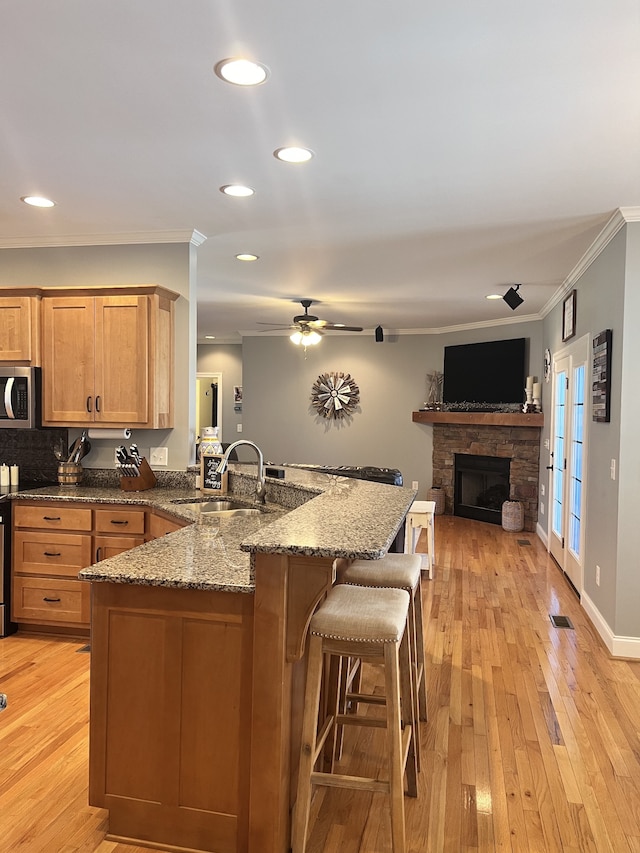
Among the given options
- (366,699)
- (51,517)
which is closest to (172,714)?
(366,699)

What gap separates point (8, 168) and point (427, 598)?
394cm

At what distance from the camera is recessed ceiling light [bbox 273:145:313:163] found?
2949 millimetres

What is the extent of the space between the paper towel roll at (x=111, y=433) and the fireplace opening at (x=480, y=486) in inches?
217

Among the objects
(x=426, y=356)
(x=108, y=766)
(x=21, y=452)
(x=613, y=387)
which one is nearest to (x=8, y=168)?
(x=21, y=452)

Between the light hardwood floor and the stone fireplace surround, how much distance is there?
3691 millimetres

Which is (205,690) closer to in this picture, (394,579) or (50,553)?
(394,579)

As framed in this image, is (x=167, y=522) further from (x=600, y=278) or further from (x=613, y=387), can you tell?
(x=600, y=278)

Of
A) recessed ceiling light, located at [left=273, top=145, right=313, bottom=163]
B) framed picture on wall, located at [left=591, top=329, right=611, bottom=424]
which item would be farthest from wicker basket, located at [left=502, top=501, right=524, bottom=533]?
recessed ceiling light, located at [left=273, top=145, right=313, bottom=163]

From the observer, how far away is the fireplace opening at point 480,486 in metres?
8.65

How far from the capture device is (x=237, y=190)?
3.53 meters

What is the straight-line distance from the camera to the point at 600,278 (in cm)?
444

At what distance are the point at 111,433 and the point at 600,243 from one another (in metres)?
3.51

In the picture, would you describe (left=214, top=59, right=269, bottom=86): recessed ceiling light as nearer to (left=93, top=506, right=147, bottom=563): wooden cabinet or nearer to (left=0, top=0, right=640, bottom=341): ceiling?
(left=0, top=0, right=640, bottom=341): ceiling

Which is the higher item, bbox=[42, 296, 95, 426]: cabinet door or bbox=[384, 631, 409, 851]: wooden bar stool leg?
bbox=[42, 296, 95, 426]: cabinet door
